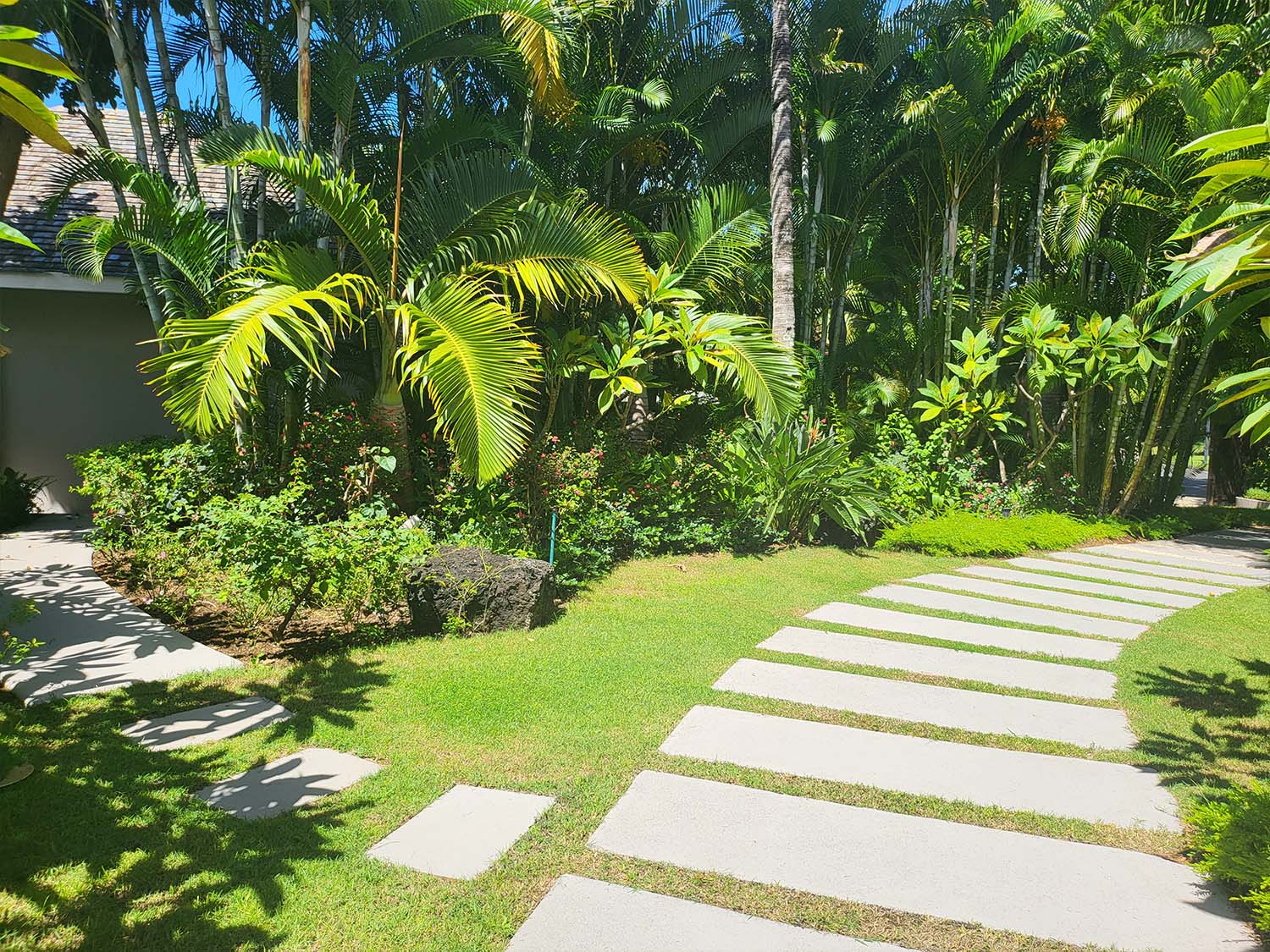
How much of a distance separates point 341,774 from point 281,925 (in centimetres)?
96

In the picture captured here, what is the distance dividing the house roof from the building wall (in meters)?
0.75

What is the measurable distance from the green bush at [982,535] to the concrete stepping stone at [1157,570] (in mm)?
244

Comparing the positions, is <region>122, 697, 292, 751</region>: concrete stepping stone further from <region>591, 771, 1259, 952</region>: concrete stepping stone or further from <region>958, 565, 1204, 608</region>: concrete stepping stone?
<region>958, 565, 1204, 608</region>: concrete stepping stone

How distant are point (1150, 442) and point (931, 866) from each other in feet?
31.8

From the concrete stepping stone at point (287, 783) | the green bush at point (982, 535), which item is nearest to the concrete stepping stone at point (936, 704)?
the concrete stepping stone at point (287, 783)

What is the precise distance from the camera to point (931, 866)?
2.72 metres

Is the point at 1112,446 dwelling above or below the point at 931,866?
above

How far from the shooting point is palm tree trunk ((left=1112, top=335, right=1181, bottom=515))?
9.91 meters

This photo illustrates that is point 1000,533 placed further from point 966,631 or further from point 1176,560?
point 966,631

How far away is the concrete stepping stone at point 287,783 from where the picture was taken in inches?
119

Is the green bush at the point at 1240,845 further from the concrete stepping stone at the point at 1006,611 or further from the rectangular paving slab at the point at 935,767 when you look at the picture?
the concrete stepping stone at the point at 1006,611

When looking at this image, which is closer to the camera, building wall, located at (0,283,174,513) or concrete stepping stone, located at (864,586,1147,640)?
concrete stepping stone, located at (864,586,1147,640)

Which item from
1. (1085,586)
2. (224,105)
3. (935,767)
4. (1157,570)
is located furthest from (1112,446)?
(224,105)

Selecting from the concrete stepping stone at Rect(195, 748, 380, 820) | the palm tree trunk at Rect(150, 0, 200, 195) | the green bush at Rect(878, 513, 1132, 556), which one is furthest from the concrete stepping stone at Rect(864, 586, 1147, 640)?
the palm tree trunk at Rect(150, 0, 200, 195)
